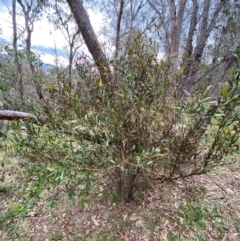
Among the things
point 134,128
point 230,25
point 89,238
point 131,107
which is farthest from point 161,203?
point 230,25

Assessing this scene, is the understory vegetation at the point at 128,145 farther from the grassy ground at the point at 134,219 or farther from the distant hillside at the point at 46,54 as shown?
the distant hillside at the point at 46,54

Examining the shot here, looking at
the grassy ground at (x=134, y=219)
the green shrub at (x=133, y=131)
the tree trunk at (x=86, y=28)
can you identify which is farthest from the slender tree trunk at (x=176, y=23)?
the grassy ground at (x=134, y=219)

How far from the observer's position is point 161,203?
6.64ft

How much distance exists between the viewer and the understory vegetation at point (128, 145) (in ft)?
3.88

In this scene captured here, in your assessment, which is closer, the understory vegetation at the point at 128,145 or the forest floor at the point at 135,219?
the understory vegetation at the point at 128,145

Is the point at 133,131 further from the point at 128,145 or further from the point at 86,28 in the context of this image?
the point at 86,28

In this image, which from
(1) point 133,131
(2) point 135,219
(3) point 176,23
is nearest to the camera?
(1) point 133,131

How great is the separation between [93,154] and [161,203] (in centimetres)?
114

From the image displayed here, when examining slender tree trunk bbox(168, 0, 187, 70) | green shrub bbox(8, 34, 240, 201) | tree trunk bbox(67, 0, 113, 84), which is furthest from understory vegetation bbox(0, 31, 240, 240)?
Answer: slender tree trunk bbox(168, 0, 187, 70)

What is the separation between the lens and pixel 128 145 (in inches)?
55.5

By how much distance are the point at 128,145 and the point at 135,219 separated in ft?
2.89

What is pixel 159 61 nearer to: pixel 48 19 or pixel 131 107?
pixel 131 107

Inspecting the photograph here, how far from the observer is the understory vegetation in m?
1.18

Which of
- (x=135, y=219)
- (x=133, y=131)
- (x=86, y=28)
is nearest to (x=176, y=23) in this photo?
(x=86, y=28)
